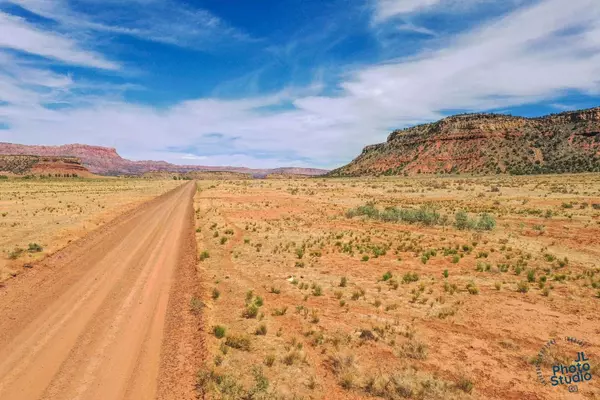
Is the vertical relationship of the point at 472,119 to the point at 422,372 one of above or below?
above

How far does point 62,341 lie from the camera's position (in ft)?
28.1

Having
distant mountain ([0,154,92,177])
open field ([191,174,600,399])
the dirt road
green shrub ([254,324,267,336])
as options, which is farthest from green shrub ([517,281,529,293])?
distant mountain ([0,154,92,177])

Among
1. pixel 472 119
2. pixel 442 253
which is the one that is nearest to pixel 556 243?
pixel 442 253

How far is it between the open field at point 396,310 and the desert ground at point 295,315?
6cm

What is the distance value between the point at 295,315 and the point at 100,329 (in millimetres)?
5244

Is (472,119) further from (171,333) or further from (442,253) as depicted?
(171,333)

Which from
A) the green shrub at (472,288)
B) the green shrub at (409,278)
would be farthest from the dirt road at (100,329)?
the green shrub at (472,288)

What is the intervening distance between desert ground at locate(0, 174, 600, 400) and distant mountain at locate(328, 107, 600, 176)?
103 m

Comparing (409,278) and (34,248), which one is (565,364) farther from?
(34,248)

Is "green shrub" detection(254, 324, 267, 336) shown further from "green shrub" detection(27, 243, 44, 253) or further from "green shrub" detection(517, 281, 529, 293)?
"green shrub" detection(27, 243, 44, 253)

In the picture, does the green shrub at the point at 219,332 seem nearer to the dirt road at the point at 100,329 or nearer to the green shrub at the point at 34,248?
the dirt road at the point at 100,329

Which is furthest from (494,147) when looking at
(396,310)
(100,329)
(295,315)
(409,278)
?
(100,329)

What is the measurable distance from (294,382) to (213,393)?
164cm

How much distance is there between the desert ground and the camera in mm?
7387
